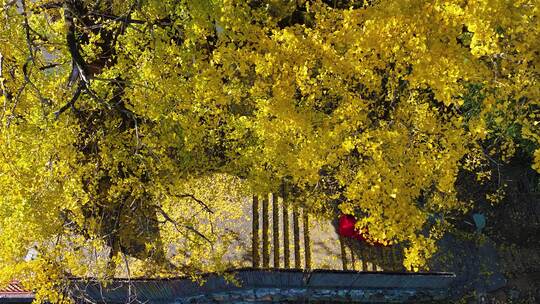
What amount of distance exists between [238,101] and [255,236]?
489cm

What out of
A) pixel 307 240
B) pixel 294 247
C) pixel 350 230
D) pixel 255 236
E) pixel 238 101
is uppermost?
pixel 238 101

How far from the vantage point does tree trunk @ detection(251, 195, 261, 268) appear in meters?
13.7

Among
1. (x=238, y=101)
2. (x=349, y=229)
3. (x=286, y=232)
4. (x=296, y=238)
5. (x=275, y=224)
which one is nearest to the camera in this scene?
(x=238, y=101)

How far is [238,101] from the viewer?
12.0 meters

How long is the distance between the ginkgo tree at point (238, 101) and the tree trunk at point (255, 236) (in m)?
0.98

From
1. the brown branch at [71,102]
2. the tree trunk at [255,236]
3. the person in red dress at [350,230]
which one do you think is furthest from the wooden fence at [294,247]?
the brown branch at [71,102]

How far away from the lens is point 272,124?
37.1 ft

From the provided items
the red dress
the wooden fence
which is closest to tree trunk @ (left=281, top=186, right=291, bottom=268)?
the wooden fence

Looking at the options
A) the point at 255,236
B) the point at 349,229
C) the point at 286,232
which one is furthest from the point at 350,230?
the point at 255,236

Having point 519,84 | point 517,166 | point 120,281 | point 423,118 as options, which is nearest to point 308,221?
point 423,118

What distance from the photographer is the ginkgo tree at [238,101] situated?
10.2 m

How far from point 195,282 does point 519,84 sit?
33.3 ft

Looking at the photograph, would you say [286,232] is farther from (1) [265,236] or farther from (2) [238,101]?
(2) [238,101]

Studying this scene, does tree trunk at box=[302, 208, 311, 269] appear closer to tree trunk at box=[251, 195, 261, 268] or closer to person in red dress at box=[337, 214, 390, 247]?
person in red dress at box=[337, 214, 390, 247]
